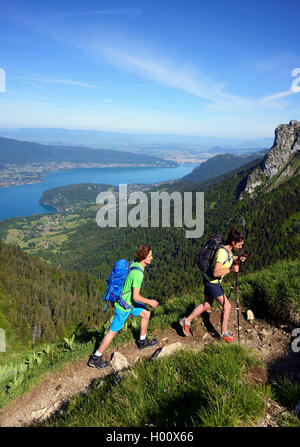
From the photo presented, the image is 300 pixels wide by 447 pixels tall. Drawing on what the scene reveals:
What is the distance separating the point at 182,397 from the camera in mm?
3588

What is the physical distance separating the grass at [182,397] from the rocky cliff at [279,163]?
192907mm

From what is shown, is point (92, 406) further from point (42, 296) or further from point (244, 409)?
point (42, 296)

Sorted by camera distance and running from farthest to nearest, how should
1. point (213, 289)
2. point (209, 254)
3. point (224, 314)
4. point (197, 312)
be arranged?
1. point (197, 312)
2. point (213, 289)
3. point (224, 314)
4. point (209, 254)

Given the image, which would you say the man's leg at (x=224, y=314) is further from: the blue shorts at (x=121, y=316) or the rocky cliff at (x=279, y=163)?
the rocky cliff at (x=279, y=163)

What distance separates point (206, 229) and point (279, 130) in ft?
385

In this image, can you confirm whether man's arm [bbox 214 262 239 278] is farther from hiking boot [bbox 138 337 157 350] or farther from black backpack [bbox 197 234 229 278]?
hiking boot [bbox 138 337 157 350]

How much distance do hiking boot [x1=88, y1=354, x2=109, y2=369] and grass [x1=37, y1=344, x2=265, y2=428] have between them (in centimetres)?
118

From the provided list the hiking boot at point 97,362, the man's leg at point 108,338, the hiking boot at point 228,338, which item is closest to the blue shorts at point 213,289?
the hiking boot at point 228,338

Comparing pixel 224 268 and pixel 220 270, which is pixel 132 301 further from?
pixel 224 268

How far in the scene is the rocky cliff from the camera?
180750mm

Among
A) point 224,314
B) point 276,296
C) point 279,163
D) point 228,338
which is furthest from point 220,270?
point 279,163

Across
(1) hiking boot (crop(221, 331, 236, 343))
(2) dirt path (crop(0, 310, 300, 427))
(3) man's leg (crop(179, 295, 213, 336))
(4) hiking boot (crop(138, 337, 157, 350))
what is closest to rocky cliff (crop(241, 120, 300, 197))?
(2) dirt path (crop(0, 310, 300, 427))

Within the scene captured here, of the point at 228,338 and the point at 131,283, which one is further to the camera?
the point at 228,338

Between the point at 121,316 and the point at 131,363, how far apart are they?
1.23 metres
